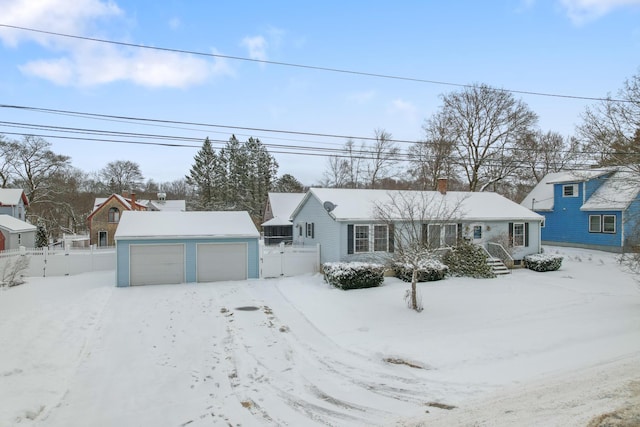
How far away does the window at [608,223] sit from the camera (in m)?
23.3

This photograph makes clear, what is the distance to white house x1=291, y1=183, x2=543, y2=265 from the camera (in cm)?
1739

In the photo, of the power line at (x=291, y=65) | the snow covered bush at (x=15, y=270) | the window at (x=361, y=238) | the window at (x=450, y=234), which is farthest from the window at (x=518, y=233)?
the snow covered bush at (x=15, y=270)

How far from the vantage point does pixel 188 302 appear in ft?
42.1

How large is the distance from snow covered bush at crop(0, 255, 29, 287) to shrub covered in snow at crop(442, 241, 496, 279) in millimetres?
18752

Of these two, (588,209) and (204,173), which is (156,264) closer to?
(588,209)

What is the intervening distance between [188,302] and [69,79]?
849cm

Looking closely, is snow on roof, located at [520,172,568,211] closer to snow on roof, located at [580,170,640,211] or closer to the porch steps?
snow on roof, located at [580,170,640,211]

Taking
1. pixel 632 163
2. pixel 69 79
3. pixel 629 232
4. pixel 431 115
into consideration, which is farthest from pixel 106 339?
pixel 431 115

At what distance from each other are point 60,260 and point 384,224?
1552cm

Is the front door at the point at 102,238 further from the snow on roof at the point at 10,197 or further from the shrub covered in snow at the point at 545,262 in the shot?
the shrub covered in snow at the point at 545,262

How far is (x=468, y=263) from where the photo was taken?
16625 mm

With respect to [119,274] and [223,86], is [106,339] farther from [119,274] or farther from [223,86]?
[223,86]

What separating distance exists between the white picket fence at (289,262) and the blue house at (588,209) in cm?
1610

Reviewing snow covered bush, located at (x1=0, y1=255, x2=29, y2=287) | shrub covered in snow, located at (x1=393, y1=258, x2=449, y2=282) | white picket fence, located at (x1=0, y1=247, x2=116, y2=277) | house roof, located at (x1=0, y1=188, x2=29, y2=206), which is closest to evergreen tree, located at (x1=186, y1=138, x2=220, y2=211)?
house roof, located at (x1=0, y1=188, x2=29, y2=206)
